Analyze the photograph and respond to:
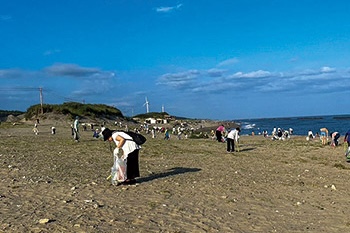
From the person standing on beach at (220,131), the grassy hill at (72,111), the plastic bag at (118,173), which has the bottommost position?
the plastic bag at (118,173)

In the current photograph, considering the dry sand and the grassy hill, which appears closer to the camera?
the dry sand

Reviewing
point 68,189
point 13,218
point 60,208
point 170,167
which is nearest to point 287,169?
point 170,167

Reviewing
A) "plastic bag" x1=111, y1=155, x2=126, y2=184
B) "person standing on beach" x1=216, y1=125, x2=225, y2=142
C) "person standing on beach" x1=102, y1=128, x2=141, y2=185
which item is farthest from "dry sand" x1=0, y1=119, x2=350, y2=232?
"person standing on beach" x1=216, y1=125, x2=225, y2=142

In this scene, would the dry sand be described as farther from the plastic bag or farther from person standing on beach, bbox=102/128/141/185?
person standing on beach, bbox=102/128/141/185

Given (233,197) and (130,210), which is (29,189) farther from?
(233,197)

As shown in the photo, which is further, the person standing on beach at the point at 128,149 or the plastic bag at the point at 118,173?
the person standing on beach at the point at 128,149

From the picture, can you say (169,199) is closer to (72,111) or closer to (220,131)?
(220,131)

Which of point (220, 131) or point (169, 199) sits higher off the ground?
point (220, 131)

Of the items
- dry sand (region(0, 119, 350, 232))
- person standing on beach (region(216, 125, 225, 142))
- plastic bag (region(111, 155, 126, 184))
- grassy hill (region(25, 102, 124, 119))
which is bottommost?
dry sand (region(0, 119, 350, 232))

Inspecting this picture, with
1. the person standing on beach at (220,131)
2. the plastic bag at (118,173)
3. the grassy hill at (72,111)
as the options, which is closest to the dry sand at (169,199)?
the plastic bag at (118,173)

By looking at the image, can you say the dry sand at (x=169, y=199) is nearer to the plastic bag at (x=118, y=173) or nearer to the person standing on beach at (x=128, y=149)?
the plastic bag at (x=118, y=173)

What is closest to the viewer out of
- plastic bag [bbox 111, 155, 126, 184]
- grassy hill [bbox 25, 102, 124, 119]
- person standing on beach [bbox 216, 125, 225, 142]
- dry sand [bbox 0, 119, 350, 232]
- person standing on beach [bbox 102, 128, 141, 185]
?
dry sand [bbox 0, 119, 350, 232]

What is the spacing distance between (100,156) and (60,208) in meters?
10.7

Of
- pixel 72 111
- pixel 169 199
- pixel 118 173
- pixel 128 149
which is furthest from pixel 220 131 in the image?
pixel 72 111
